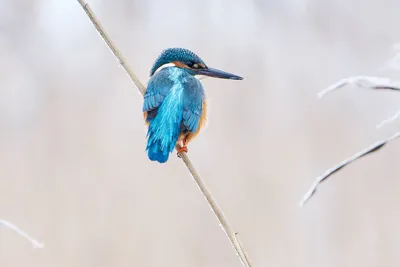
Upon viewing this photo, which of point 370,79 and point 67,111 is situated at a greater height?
point 67,111

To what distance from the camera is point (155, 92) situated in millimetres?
1062

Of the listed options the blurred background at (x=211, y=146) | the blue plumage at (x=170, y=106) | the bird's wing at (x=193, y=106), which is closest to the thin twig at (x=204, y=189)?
the blue plumage at (x=170, y=106)

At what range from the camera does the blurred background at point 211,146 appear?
104 inches

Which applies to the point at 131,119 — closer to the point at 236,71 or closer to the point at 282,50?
the point at 236,71

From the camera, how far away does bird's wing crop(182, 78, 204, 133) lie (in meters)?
1.09

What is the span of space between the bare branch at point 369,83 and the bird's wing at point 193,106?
620mm

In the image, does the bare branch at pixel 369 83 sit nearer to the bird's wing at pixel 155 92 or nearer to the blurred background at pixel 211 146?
the bird's wing at pixel 155 92

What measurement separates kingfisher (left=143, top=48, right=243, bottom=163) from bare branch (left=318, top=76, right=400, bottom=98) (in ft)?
1.55

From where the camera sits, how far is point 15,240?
2660mm

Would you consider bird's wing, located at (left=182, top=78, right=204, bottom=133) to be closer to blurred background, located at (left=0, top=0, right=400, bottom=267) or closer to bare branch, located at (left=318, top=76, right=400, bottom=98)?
bare branch, located at (left=318, top=76, right=400, bottom=98)

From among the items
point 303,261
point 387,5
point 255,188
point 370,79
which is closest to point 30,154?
point 255,188

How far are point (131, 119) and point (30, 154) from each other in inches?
21.4

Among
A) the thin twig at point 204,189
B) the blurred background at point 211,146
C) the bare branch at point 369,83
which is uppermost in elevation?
Result: the blurred background at point 211,146

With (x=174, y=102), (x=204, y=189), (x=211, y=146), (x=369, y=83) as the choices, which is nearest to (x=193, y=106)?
(x=174, y=102)
